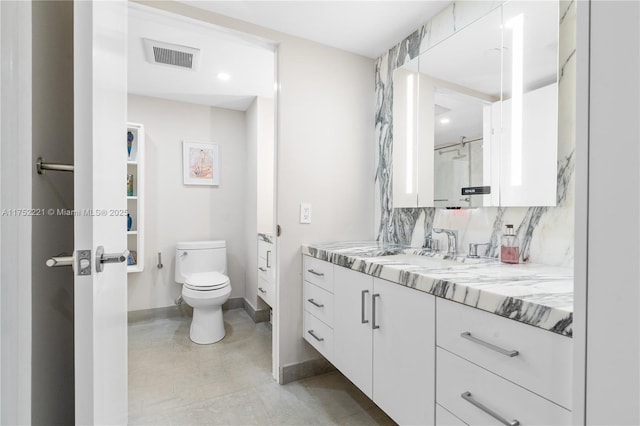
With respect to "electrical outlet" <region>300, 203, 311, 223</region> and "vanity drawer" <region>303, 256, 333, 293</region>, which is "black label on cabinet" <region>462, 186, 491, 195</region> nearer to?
"vanity drawer" <region>303, 256, 333, 293</region>

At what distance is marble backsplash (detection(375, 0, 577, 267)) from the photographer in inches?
46.2

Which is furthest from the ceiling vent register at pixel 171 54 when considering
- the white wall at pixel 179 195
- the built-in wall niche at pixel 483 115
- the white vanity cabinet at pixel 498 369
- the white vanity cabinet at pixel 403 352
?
the white vanity cabinet at pixel 498 369

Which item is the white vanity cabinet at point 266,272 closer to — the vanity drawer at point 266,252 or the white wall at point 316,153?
the vanity drawer at point 266,252

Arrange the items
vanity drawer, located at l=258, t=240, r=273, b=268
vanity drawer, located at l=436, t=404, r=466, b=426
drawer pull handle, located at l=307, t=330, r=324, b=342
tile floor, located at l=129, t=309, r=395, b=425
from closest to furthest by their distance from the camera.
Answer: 1. vanity drawer, located at l=436, t=404, r=466, b=426
2. tile floor, located at l=129, t=309, r=395, b=425
3. drawer pull handle, located at l=307, t=330, r=324, b=342
4. vanity drawer, located at l=258, t=240, r=273, b=268

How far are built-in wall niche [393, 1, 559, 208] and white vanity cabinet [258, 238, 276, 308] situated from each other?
1.21 meters

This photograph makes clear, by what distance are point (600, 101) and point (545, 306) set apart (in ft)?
1.73

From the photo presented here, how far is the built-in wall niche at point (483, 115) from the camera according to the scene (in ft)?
4.12

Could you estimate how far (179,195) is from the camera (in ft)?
10.3

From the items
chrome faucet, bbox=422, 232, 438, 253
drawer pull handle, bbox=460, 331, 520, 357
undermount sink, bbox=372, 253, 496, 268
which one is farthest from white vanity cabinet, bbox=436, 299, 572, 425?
chrome faucet, bbox=422, 232, 438, 253

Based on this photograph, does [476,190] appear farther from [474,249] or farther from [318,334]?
[318,334]

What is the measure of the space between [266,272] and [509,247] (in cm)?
192

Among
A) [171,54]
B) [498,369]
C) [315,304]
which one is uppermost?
Result: [171,54]

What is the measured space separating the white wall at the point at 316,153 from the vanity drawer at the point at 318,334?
79mm
